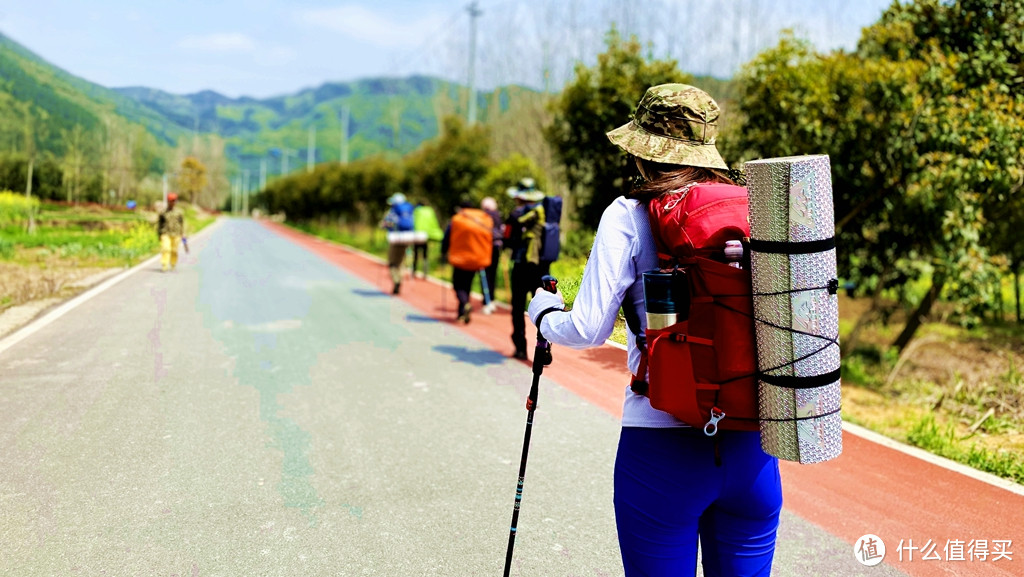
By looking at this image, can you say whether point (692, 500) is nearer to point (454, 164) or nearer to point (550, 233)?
point (550, 233)

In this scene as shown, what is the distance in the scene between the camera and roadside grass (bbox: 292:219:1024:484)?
5.07 meters

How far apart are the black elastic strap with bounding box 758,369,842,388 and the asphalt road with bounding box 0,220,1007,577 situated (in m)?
1.77

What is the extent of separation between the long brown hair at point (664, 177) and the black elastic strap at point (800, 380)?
0.52 metres

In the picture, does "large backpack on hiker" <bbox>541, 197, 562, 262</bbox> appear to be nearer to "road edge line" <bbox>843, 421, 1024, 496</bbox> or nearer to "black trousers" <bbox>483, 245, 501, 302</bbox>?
"road edge line" <bbox>843, 421, 1024, 496</bbox>

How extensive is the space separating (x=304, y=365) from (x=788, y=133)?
5934 mm

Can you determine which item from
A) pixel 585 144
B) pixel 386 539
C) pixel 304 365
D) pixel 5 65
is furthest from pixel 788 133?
pixel 5 65

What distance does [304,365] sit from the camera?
698 cm

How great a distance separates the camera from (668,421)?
6.37ft

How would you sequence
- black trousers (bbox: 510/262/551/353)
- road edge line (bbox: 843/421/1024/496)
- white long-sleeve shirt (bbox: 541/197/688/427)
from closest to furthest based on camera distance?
white long-sleeve shirt (bbox: 541/197/688/427) → road edge line (bbox: 843/421/1024/496) → black trousers (bbox: 510/262/551/353)

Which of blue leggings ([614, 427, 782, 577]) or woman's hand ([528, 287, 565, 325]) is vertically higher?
woman's hand ([528, 287, 565, 325])

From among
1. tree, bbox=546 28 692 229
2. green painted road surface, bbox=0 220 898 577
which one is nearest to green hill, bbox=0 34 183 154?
green painted road surface, bbox=0 220 898 577

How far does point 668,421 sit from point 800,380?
35 cm

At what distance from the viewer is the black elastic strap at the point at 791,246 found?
1.72 metres

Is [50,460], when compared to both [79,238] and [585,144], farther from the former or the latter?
[79,238]
